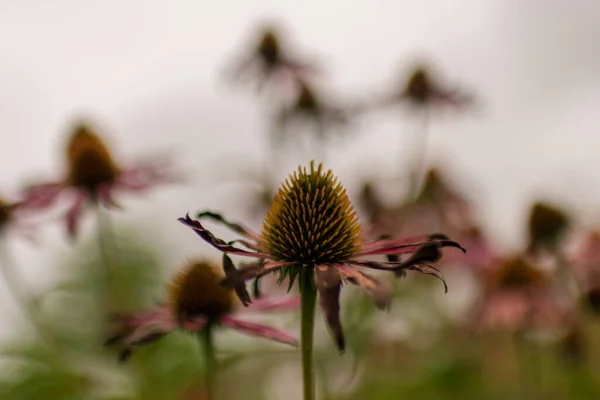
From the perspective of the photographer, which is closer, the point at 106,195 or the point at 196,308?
the point at 196,308

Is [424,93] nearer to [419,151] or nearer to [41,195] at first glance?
[419,151]

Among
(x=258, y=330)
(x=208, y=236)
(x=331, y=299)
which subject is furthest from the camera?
(x=258, y=330)

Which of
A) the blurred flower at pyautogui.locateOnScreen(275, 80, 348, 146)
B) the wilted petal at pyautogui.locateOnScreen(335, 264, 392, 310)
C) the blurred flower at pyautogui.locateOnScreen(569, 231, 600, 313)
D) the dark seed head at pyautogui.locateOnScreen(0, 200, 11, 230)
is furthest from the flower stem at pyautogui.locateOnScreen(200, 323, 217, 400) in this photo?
the blurred flower at pyautogui.locateOnScreen(275, 80, 348, 146)

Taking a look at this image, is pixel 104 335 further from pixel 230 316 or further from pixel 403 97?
pixel 403 97

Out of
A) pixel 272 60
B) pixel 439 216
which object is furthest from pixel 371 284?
pixel 272 60

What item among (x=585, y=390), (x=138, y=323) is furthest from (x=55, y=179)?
(x=585, y=390)

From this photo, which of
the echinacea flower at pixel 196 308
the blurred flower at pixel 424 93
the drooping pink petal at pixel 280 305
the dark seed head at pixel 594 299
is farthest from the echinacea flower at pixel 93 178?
the dark seed head at pixel 594 299

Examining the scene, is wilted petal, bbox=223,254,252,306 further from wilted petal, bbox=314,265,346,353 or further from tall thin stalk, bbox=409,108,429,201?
tall thin stalk, bbox=409,108,429,201
